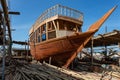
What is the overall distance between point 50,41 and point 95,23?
4.16 meters

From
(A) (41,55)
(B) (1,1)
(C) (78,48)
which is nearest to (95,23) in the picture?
(C) (78,48)

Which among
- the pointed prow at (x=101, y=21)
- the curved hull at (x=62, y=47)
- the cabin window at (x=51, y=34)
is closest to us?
the pointed prow at (x=101, y=21)

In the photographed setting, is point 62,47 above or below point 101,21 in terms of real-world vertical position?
below

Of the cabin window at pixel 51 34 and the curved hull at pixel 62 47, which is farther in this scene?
the cabin window at pixel 51 34

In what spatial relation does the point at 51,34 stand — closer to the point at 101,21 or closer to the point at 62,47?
the point at 62,47

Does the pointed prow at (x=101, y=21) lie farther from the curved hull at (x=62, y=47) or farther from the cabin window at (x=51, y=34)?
the cabin window at (x=51, y=34)

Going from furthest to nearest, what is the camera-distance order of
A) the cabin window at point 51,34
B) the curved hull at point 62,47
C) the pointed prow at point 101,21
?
the cabin window at point 51,34 < the curved hull at point 62,47 < the pointed prow at point 101,21

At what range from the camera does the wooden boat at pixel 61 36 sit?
16.2 m

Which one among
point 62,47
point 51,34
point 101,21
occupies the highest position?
point 101,21

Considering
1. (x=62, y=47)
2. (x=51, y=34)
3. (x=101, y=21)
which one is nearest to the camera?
(x=101, y=21)

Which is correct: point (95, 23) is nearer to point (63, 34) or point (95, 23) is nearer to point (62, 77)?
point (63, 34)

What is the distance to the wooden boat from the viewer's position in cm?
1623

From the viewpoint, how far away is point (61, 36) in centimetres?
1720

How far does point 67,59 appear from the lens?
667 inches
